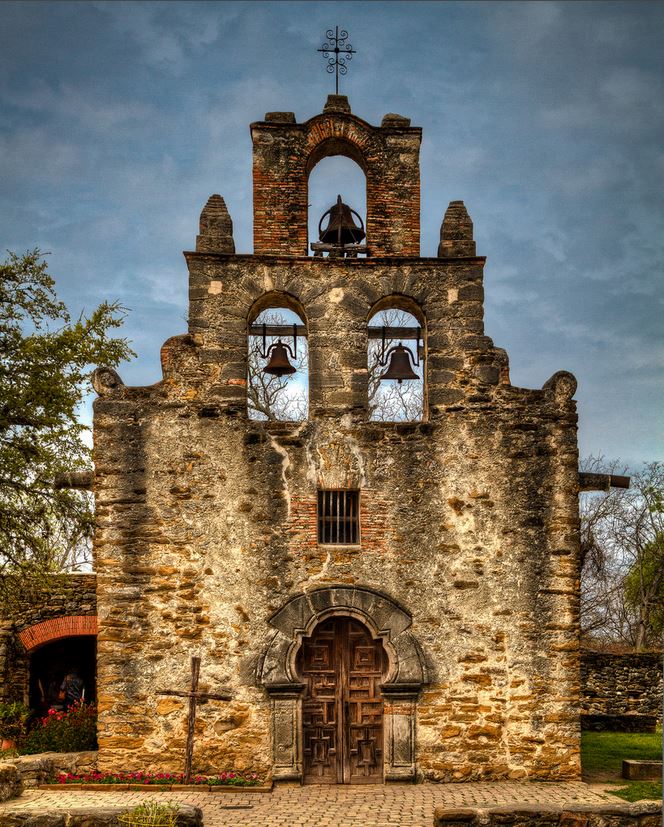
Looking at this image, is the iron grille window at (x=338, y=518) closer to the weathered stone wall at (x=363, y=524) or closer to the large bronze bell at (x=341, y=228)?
the weathered stone wall at (x=363, y=524)

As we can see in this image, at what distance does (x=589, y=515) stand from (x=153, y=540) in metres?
20.8

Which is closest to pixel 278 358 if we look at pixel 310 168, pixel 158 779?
pixel 310 168

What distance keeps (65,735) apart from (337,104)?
32.5 feet

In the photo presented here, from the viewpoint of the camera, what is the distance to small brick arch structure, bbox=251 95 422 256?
12086 mm

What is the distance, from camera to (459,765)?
1098cm

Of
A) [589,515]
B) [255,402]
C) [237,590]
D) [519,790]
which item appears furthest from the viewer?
[589,515]

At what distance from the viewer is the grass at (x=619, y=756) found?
34.8ft

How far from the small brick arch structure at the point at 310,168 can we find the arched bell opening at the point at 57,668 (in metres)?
8.37

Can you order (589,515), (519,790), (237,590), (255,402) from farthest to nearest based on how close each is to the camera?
(589,515), (255,402), (237,590), (519,790)

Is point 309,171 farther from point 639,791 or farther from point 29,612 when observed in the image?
point 639,791

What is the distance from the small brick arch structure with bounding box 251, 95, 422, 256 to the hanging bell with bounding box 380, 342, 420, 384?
145cm

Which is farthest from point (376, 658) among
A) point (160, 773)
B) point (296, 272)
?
point (296, 272)

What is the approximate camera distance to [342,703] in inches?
438

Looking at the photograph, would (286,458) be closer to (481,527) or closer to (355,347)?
(355,347)
